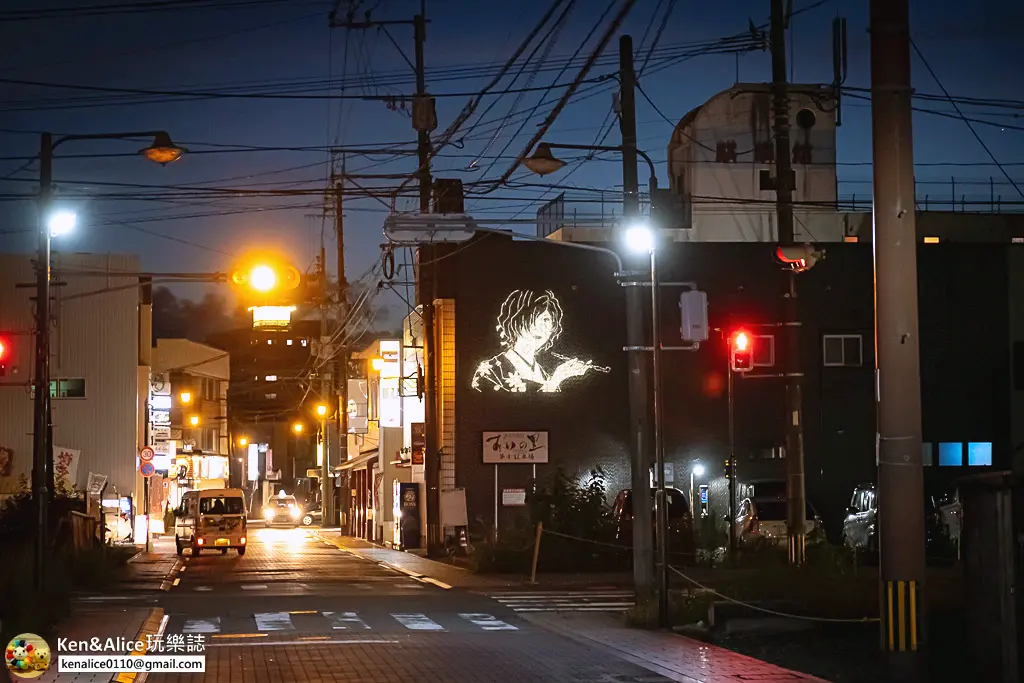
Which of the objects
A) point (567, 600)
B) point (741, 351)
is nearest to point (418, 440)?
point (741, 351)

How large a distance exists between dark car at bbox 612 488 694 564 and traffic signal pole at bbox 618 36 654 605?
12575mm

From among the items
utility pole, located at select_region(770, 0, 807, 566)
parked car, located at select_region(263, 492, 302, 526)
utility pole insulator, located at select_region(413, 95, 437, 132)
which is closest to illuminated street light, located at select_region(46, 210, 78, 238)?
utility pole insulator, located at select_region(413, 95, 437, 132)

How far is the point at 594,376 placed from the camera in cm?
4309

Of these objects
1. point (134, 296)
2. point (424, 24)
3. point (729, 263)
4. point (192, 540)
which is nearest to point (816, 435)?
point (729, 263)

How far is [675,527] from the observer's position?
117 feet

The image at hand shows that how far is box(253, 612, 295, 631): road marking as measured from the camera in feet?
66.1

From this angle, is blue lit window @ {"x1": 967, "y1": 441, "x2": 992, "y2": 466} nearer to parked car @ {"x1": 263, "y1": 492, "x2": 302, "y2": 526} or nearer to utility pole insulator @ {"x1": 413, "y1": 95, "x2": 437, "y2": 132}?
utility pole insulator @ {"x1": 413, "y1": 95, "x2": 437, "y2": 132}

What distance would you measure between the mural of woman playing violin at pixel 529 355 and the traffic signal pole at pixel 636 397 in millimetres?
19827

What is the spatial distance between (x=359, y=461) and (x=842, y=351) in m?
25.2

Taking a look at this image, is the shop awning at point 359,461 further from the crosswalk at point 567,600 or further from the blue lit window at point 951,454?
the crosswalk at point 567,600

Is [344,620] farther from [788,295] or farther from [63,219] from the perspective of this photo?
[788,295]

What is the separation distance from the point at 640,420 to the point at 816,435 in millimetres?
22860

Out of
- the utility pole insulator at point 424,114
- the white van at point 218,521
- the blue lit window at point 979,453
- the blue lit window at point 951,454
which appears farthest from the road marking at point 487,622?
the blue lit window at point 979,453

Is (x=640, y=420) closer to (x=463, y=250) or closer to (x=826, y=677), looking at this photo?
(x=826, y=677)
